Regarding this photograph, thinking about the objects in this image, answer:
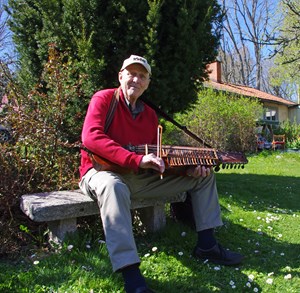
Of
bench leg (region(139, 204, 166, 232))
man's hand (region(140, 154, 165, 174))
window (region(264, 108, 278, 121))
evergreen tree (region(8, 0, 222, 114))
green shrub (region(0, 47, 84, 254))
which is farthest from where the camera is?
window (region(264, 108, 278, 121))

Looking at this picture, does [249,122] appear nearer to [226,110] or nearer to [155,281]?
[226,110]

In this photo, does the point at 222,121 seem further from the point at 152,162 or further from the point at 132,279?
the point at 132,279

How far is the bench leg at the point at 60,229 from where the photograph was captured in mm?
3074

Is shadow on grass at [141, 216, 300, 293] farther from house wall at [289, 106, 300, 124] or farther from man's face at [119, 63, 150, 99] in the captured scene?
house wall at [289, 106, 300, 124]

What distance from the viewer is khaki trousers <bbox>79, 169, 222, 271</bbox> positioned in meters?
2.39

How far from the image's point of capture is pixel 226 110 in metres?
15.2

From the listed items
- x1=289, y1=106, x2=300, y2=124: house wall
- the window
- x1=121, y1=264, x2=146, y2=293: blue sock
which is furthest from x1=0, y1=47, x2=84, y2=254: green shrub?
x1=289, y1=106, x2=300, y2=124: house wall

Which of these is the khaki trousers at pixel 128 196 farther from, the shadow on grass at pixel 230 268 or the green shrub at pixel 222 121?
the green shrub at pixel 222 121

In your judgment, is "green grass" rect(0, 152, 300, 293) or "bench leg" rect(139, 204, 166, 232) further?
"bench leg" rect(139, 204, 166, 232)

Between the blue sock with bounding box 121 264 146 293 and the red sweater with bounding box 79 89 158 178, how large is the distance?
737 mm

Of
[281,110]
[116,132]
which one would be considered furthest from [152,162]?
[281,110]

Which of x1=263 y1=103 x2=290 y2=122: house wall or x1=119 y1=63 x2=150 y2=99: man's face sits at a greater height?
x1=263 y1=103 x2=290 y2=122: house wall

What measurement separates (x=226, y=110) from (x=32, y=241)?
1290 cm

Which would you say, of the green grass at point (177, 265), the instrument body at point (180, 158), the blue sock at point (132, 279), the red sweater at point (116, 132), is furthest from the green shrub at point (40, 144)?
the blue sock at point (132, 279)
